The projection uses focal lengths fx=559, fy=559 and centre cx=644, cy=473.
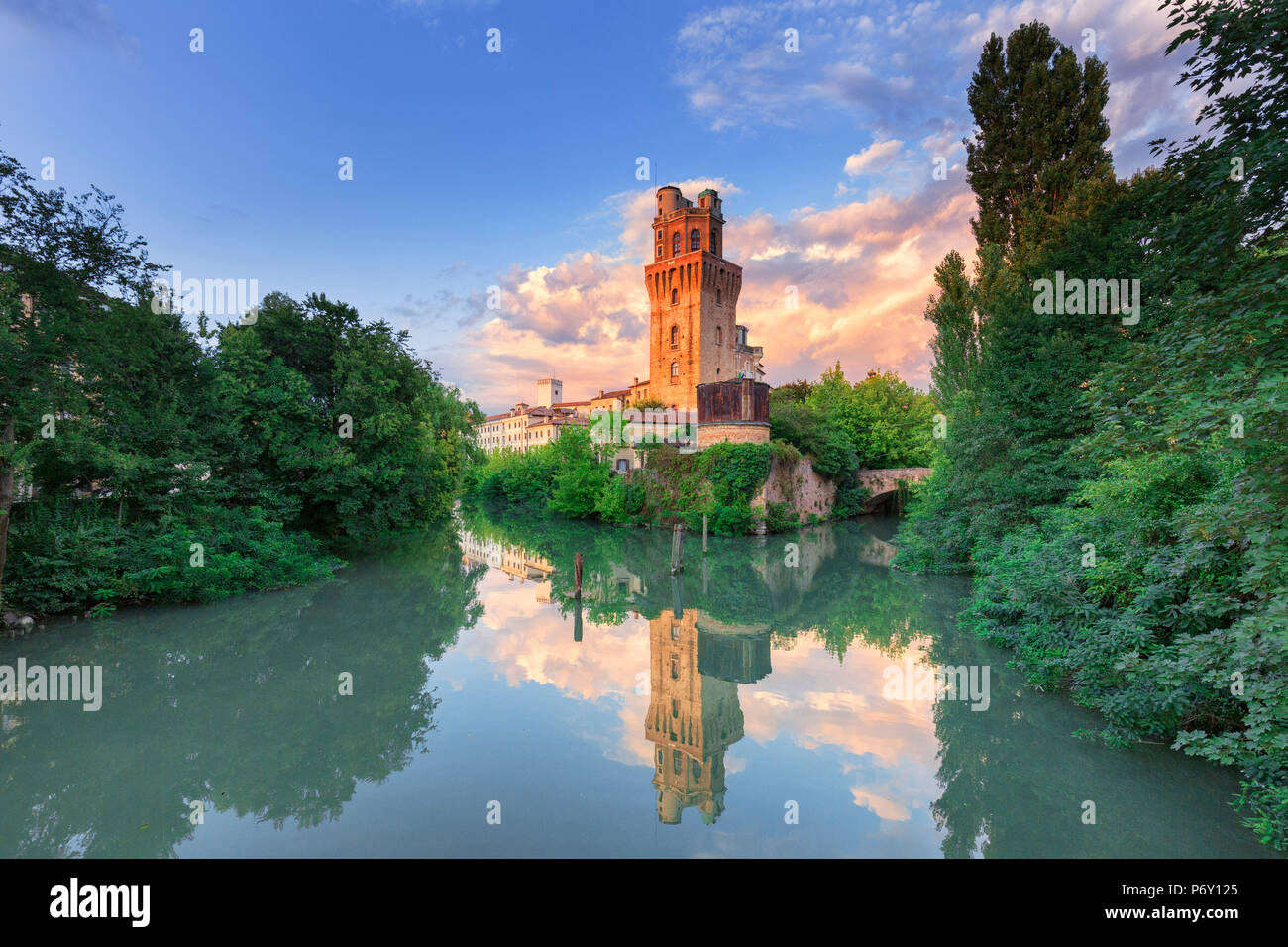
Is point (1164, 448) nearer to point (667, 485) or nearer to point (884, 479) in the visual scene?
point (667, 485)

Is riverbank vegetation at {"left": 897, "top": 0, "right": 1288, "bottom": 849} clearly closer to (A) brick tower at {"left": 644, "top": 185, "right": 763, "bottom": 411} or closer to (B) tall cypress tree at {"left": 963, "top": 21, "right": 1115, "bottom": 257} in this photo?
(B) tall cypress tree at {"left": 963, "top": 21, "right": 1115, "bottom": 257}

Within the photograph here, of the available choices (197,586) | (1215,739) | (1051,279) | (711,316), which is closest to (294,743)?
(197,586)

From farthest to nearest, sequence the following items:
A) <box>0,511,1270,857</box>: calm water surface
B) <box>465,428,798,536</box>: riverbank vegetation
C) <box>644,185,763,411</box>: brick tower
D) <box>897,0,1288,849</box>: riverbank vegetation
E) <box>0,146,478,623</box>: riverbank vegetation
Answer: <box>644,185,763,411</box>: brick tower → <box>465,428,798,536</box>: riverbank vegetation → <box>0,146,478,623</box>: riverbank vegetation → <box>0,511,1270,857</box>: calm water surface → <box>897,0,1288,849</box>: riverbank vegetation

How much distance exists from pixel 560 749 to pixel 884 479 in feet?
115

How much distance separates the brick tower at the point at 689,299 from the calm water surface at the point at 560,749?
1205 inches

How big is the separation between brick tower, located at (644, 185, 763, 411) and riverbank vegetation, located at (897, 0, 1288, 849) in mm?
28230

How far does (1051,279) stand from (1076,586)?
7.19 metres

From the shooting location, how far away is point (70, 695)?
8.04 meters

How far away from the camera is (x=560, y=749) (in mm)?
6906

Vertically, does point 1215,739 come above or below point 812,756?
above

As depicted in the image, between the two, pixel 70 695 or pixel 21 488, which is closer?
pixel 70 695

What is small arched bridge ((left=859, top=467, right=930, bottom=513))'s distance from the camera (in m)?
36.5

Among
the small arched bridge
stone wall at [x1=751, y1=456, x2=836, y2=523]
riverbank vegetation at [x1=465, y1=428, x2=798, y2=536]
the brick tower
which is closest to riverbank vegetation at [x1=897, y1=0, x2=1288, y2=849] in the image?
riverbank vegetation at [x1=465, y1=428, x2=798, y2=536]
